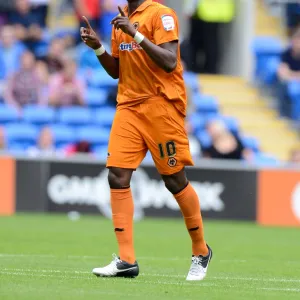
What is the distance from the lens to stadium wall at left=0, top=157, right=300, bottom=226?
1620 centimetres

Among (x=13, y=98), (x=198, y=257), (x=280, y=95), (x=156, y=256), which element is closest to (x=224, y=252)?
(x=156, y=256)

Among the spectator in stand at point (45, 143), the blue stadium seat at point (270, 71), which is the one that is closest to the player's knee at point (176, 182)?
the spectator in stand at point (45, 143)

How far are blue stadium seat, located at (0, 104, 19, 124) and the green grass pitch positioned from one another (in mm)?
2598

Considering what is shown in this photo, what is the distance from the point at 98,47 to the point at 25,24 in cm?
1090

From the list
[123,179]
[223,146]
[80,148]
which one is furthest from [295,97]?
[123,179]

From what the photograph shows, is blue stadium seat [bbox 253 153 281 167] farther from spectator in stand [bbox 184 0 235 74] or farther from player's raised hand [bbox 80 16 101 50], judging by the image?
player's raised hand [bbox 80 16 101 50]

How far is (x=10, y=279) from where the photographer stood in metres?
7.45

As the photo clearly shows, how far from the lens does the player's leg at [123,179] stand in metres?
8.03

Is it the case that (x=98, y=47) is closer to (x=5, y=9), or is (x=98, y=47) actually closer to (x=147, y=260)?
(x=147, y=260)

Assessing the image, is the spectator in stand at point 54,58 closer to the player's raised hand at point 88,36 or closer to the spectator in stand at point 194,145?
the spectator in stand at point 194,145

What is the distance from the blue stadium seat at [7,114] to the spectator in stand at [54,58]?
1.11 m

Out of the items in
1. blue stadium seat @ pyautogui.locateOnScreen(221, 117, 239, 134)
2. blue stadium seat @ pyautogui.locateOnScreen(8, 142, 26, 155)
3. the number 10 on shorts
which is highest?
the number 10 on shorts

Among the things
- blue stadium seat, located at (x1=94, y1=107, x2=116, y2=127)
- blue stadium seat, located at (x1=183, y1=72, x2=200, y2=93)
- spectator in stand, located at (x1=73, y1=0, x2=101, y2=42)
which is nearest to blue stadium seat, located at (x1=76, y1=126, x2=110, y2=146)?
blue stadium seat, located at (x1=94, y1=107, x2=116, y2=127)

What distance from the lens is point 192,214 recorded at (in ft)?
26.9
